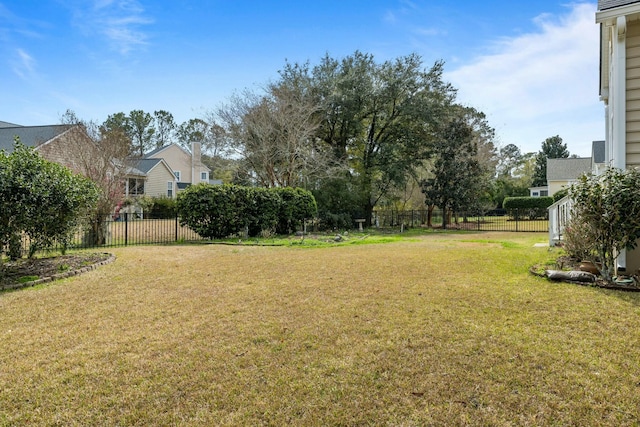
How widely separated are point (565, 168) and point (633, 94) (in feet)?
104

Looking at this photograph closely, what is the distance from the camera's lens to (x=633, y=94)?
541cm

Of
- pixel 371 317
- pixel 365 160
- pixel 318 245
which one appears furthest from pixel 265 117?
pixel 371 317

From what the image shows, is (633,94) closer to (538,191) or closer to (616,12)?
(616,12)

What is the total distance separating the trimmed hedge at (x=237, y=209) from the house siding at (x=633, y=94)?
10.1 meters

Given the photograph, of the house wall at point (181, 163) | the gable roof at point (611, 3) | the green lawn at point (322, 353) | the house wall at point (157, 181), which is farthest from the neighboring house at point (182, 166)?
the gable roof at point (611, 3)

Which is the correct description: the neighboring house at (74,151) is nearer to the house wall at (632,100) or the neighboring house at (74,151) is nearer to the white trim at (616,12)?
the white trim at (616,12)

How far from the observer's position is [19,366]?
108 inches

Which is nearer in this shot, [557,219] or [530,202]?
[557,219]

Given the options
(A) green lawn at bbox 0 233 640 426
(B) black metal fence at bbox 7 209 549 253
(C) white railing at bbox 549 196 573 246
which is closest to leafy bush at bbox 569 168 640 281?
(A) green lawn at bbox 0 233 640 426

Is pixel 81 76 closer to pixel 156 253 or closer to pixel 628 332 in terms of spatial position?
pixel 156 253

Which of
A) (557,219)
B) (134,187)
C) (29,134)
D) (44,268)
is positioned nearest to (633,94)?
(557,219)

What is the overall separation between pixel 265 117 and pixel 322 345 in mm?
14066

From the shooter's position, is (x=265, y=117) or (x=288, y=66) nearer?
(x=265, y=117)

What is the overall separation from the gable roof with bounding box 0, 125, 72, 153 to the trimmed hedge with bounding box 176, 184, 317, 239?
10.6 metres
